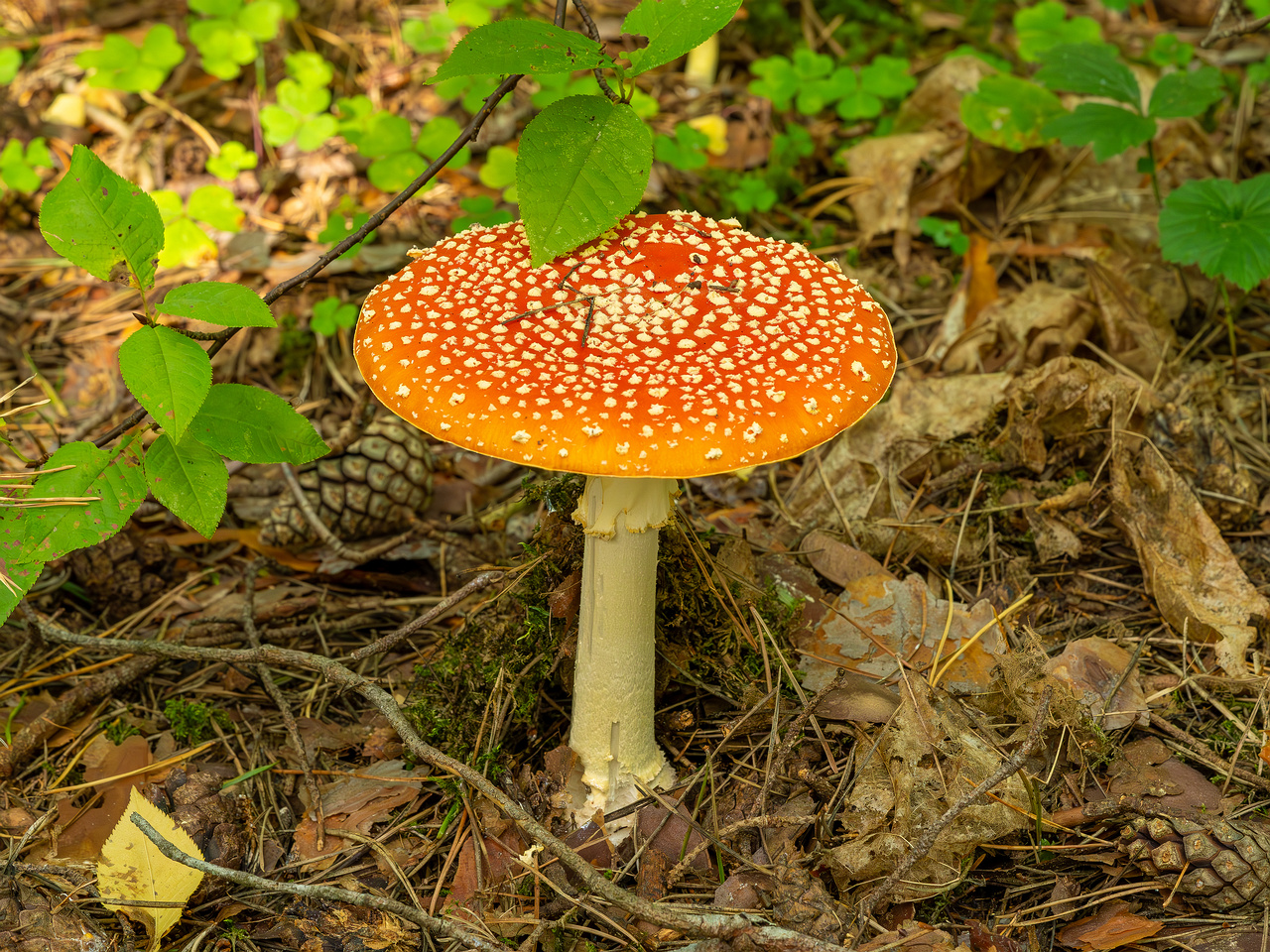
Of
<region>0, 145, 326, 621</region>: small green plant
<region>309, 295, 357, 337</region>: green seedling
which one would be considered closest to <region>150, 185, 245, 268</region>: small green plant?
<region>309, 295, 357, 337</region>: green seedling

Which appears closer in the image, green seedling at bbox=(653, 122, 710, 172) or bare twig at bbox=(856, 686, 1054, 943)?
bare twig at bbox=(856, 686, 1054, 943)

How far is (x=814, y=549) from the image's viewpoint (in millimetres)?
3945

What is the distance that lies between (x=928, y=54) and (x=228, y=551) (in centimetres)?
540

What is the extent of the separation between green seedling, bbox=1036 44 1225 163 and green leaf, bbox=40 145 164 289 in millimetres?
3935

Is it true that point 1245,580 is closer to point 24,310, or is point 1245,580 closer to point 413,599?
point 413,599

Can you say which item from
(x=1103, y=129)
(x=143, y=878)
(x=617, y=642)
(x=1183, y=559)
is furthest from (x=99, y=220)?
(x=1103, y=129)

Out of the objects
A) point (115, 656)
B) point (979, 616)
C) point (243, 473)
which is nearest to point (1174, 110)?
point (979, 616)

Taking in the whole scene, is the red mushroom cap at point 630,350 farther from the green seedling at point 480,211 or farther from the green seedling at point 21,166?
the green seedling at point 21,166

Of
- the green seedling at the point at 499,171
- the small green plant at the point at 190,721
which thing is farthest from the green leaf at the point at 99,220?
the green seedling at the point at 499,171

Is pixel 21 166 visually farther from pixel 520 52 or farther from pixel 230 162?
pixel 520 52

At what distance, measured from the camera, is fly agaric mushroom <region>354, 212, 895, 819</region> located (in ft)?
A: 7.36

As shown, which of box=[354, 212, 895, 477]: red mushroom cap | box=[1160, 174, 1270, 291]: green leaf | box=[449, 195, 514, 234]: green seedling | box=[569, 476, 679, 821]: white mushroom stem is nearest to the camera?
box=[354, 212, 895, 477]: red mushroom cap

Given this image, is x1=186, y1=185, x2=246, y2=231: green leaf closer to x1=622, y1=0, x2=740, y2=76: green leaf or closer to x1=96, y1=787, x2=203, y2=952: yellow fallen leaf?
x1=622, y1=0, x2=740, y2=76: green leaf

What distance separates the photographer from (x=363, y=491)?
4082 mm
